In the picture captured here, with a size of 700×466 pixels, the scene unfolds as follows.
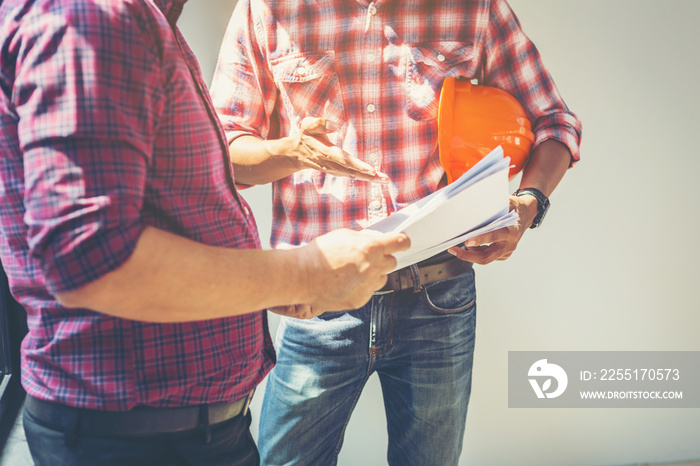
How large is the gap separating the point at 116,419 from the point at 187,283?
0.24 metres

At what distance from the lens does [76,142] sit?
1.64 ft

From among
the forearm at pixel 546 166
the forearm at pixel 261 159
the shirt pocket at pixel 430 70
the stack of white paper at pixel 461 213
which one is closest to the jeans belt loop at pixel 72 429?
the stack of white paper at pixel 461 213

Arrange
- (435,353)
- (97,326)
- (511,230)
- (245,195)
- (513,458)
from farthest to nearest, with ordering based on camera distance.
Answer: (513,458) → (245,195) → (435,353) → (511,230) → (97,326)

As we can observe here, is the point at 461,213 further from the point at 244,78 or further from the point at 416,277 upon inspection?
the point at 244,78

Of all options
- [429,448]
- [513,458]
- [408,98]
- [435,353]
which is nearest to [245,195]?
[408,98]

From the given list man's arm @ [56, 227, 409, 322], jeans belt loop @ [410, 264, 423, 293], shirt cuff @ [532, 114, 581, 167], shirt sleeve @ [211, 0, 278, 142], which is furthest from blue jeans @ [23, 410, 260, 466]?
shirt cuff @ [532, 114, 581, 167]

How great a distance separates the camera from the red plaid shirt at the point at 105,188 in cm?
50

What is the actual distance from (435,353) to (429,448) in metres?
0.24

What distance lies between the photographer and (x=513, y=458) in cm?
201

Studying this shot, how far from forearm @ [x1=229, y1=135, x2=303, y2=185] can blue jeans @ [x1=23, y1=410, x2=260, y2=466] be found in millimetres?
502

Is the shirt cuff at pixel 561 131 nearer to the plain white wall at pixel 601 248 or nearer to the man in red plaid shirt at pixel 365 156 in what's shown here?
the man in red plaid shirt at pixel 365 156

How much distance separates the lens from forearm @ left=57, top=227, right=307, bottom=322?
21.0 inches

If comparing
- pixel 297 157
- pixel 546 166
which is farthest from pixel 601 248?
pixel 297 157

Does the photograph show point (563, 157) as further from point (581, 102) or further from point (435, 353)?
point (581, 102)
